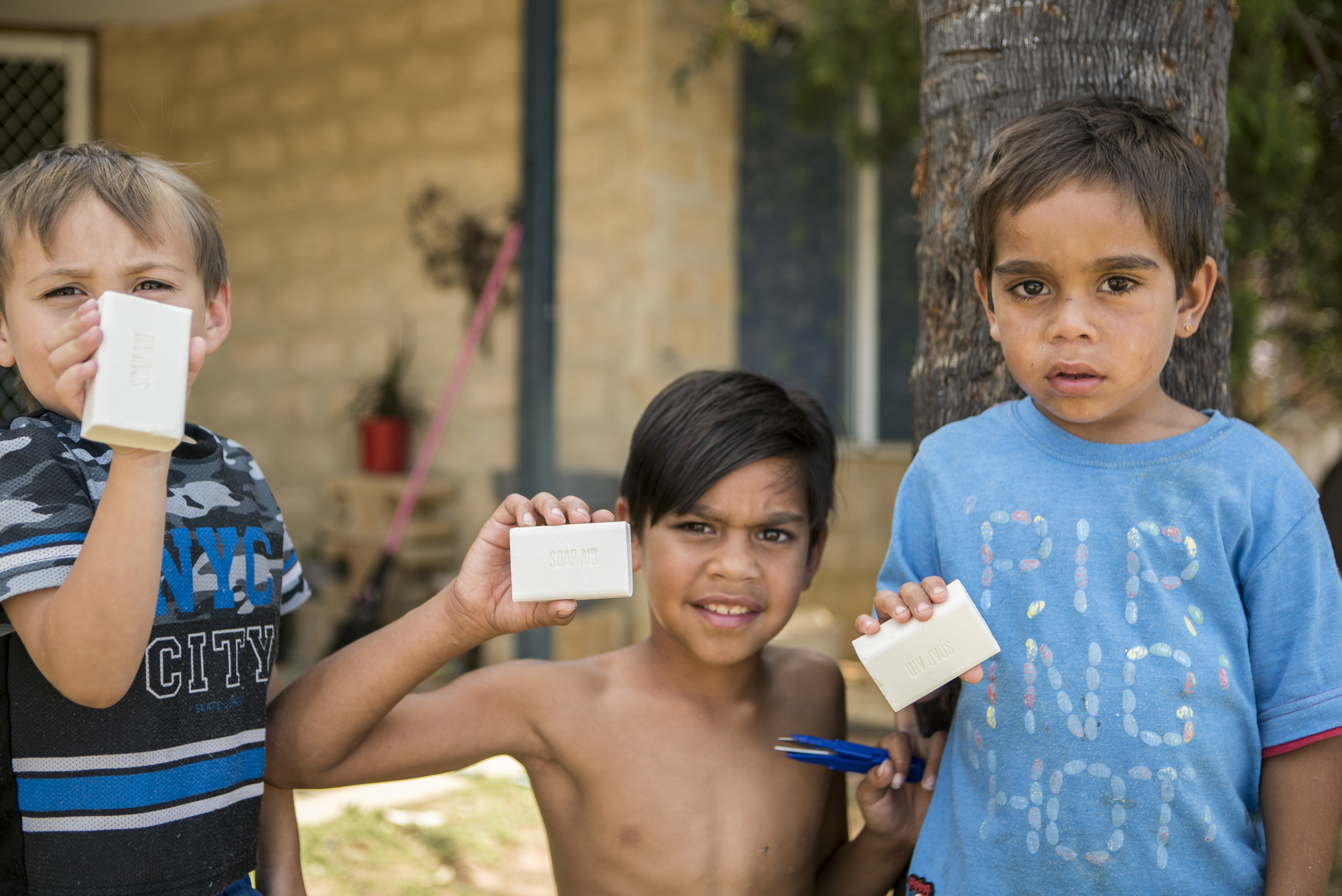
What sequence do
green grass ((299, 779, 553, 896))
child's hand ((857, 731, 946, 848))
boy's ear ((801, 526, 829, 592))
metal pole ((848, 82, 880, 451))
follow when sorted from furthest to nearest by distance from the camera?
metal pole ((848, 82, 880, 451))
green grass ((299, 779, 553, 896))
boy's ear ((801, 526, 829, 592))
child's hand ((857, 731, 946, 848))

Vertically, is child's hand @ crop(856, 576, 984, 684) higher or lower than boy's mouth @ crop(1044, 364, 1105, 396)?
lower

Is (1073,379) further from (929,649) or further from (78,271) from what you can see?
(78,271)

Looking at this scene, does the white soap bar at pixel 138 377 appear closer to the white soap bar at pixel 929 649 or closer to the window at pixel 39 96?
the white soap bar at pixel 929 649

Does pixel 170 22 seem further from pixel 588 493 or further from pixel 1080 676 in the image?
pixel 1080 676

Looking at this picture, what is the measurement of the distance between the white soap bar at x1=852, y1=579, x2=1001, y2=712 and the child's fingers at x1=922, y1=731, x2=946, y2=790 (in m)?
0.32

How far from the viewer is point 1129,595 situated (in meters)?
1.40

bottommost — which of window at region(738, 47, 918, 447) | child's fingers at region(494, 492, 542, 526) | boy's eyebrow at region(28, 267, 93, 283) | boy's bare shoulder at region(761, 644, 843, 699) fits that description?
boy's bare shoulder at region(761, 644, 843, 699)

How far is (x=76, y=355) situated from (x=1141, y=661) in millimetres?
1248

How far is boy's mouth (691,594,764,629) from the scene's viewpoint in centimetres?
174

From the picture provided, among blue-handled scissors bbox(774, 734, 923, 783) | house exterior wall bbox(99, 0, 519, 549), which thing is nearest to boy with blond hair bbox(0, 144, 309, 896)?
blue-handled scissors bbox(774, 734, 923, 783)

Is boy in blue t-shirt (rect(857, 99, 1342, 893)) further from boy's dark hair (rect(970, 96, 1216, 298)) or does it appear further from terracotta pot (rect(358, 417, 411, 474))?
terracotta pot (rect(358, 417, 411, 474))

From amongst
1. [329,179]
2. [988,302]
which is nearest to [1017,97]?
[988,302]

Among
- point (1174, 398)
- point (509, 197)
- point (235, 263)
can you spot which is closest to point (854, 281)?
point (509, 197)

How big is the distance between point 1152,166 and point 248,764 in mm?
1389
